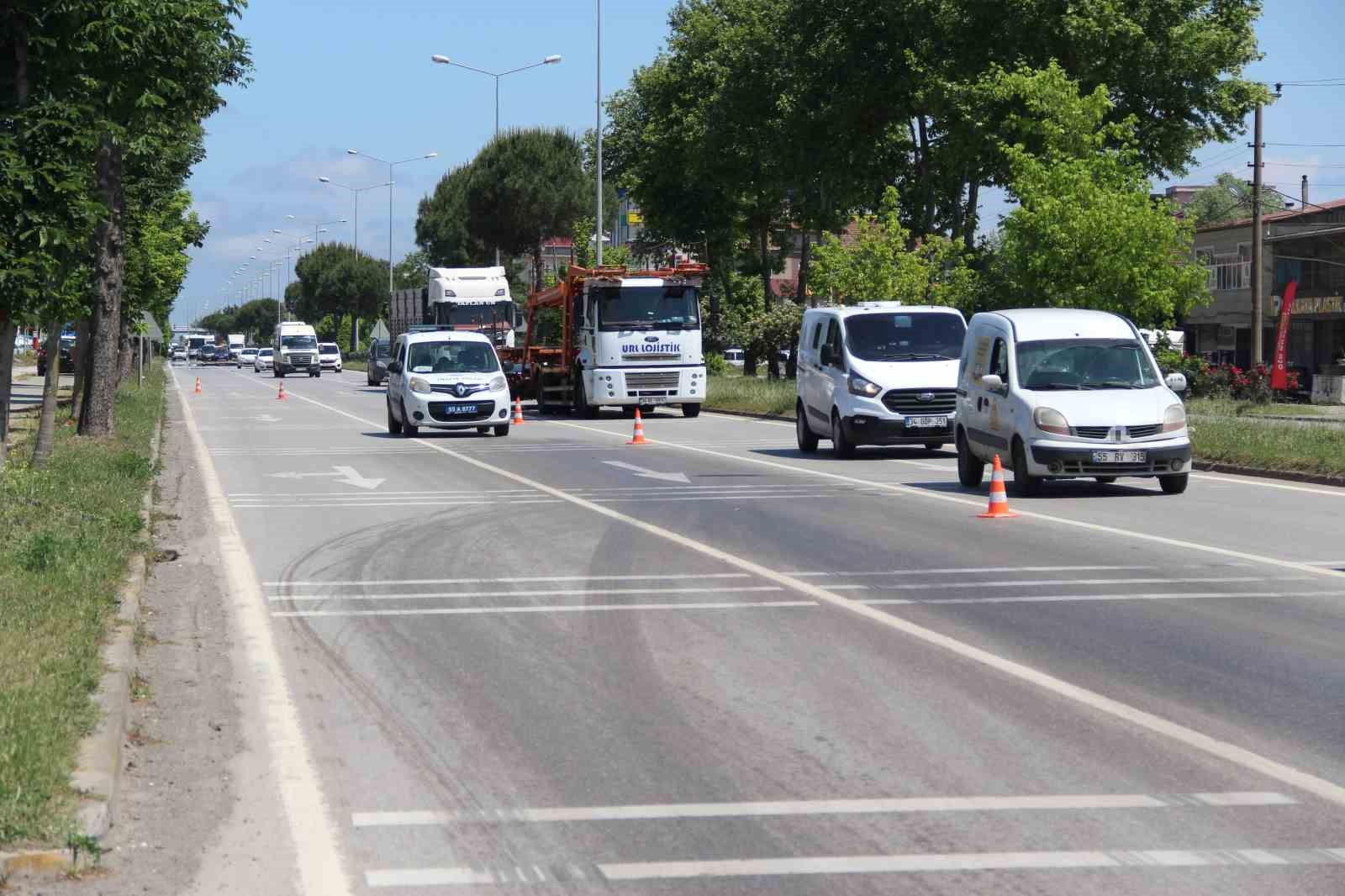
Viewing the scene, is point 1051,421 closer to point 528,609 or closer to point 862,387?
point 862,387

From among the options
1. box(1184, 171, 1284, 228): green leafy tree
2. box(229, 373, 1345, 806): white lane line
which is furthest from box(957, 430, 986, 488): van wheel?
box(1184, 171, 1284, 228): green leafy tree

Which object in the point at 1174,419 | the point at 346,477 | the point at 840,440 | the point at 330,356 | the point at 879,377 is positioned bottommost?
the point at 346,477

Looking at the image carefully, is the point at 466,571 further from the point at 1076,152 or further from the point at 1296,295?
the point at 1296,295

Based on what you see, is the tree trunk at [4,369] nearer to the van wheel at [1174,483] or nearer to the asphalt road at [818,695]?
the asphalt road at [818,695]

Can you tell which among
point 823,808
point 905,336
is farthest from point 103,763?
point 905,336

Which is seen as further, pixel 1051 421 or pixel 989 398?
pixel 989 398

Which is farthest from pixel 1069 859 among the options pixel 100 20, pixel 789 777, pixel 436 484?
pixel 436 484

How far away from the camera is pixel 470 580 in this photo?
→ 1252 centimetres

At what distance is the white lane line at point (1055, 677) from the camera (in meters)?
6.71

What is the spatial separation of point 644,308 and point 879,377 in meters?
14.4

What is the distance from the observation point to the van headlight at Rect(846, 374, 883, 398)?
25.1m

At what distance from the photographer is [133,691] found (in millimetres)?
8234

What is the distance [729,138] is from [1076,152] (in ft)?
85.4

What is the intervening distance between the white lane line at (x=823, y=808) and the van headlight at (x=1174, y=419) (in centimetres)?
1272
